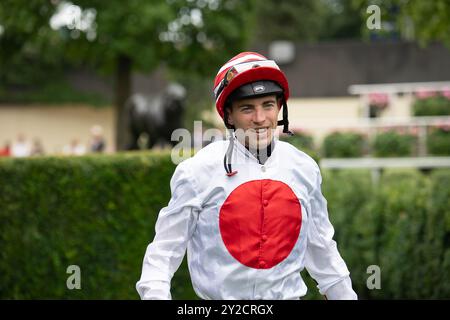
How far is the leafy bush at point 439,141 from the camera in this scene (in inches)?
690

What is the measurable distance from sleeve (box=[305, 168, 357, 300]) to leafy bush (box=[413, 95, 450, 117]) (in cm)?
1536

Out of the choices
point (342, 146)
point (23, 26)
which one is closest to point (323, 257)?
point (342, 146)

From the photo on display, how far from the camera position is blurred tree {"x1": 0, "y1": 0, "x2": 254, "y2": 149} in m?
18.2

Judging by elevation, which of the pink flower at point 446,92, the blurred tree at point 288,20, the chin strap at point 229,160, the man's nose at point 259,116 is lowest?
the chin strap at point 229,160

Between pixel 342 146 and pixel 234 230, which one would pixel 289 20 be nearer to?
pixel 342 146

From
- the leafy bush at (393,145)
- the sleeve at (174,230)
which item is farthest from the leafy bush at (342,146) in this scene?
the sleeve at (174,230)

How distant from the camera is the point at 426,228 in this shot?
8867 mm

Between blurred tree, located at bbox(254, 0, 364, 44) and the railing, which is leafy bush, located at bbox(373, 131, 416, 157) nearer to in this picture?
the railing

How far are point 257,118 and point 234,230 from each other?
0.41m

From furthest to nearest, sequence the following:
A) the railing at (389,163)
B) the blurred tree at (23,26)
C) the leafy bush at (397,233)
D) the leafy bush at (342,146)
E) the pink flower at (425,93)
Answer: the pink flower at (425,93), the blurred tree at (23,26), the leafy bush at (342,146), the railing at (389,163), the leafy bush at (397,233)

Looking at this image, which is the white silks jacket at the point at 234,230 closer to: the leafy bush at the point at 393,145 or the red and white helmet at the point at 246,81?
the red and white helmet at the point at 246,81

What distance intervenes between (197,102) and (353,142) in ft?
31.5

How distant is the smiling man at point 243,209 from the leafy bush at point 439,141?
14.8 meters

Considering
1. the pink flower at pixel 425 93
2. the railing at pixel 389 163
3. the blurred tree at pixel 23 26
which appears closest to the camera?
the railing at pixel 389 163
